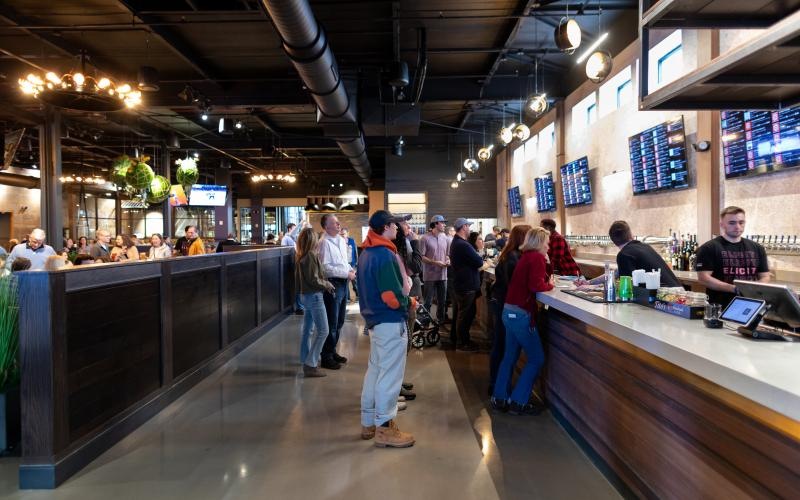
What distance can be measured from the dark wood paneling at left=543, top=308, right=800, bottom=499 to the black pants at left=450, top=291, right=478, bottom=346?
268 centimetres

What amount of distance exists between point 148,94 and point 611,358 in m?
9.69

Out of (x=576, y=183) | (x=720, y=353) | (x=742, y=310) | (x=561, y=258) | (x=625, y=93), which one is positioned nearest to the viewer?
(x=720, y=353)

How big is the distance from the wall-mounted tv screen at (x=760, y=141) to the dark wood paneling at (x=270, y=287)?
6.23m

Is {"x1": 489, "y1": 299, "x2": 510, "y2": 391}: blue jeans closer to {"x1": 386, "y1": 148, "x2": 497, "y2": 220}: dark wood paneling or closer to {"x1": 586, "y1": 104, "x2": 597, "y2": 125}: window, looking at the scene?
{"x1": 586, "y1": 104, "x2": 597, "y2": 125}: window

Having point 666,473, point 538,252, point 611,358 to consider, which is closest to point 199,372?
point 538,252

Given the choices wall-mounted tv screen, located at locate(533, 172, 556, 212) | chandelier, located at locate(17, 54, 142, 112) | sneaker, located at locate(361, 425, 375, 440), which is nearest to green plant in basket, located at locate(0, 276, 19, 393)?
sneaker, located at locate(361, 425, 375, 440)

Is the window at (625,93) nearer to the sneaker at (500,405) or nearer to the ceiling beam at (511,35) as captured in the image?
the ceiling beam at (511,35)

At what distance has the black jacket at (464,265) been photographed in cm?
665

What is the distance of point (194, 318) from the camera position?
17.8 ft

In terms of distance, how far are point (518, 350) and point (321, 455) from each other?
185cm

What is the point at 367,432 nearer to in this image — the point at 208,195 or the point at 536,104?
the point at 536,104

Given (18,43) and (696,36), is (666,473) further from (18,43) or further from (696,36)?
(18,43)

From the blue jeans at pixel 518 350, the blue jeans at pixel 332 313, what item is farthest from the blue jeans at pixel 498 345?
the blue jeans at pixel 332 313

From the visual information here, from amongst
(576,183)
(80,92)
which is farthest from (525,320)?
(576,183)
